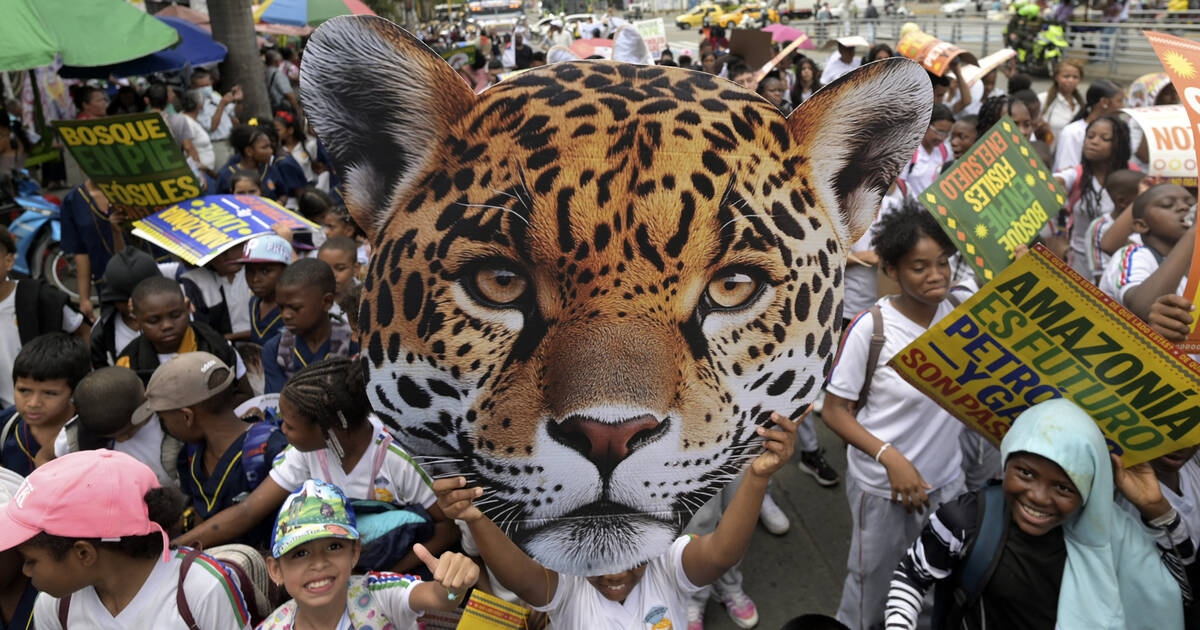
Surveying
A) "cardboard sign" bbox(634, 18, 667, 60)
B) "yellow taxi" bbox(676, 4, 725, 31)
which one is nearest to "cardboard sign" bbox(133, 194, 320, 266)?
"cardboard sign" bbox(634, 18, 667, 60)

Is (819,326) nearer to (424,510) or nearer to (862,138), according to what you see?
(862,138)

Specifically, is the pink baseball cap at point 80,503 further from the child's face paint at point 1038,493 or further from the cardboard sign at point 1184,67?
the cardboard sign at point 1184,67

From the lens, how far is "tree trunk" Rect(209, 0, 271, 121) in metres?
8.30

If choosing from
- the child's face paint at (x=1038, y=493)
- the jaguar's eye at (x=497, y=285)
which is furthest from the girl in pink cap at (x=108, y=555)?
the child's face paint at (x=1038, y=493)

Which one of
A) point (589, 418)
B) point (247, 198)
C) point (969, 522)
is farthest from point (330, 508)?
point (247, 198)

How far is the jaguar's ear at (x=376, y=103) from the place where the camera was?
4.76 feet

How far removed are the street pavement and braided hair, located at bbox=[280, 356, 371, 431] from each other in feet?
6.43

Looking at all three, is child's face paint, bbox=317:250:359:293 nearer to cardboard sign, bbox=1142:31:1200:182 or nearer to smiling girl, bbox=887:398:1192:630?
smiling girl, bbox=887:398:1192:630

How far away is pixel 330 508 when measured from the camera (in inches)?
80.6

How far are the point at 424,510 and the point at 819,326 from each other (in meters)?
1.47

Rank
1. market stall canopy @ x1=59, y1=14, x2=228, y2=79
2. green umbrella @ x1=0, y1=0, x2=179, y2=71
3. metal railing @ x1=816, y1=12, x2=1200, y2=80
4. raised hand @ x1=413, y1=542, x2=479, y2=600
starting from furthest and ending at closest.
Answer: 1. metal railing @ x1=816, y1=12, x2=1200, y2=80
2. market stall canopy @ x1=59, y1=14, x2=228, y2=79
3. green umbrella @ x1=0, y1=0, x2=179, y2=71
4. raised hand @ x1=413, y1=542, x2=479, y2=600

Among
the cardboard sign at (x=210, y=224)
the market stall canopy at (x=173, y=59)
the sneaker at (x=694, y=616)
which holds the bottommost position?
the sneaker at (x=694, y=616)

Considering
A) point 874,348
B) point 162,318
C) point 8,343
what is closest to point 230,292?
point 162,318

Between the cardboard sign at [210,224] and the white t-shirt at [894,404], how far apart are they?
9.11 feet
